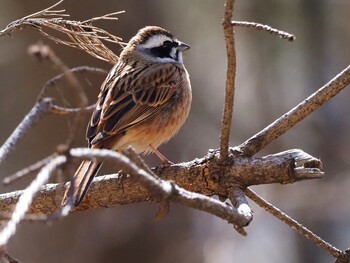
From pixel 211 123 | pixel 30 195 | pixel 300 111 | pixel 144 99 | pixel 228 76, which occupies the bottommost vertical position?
pixel 211 123

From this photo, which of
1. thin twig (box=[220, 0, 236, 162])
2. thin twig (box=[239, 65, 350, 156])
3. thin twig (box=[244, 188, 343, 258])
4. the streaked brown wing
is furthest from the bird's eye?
thin twig (box=[244, 188, 343, 258])

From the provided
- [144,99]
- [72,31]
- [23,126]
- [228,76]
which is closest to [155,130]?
[144,99]

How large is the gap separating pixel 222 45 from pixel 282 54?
869 mm

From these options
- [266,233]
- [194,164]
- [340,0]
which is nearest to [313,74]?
[340,0]

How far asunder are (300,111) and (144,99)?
1754 mm

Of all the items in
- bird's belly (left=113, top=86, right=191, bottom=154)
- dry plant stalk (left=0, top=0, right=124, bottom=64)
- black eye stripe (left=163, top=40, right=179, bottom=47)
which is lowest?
bird's belly (left=113, top=86, right=191, bottom=154)

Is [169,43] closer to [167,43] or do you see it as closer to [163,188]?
[167,43]

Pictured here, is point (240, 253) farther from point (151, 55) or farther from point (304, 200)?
point (151, 55)

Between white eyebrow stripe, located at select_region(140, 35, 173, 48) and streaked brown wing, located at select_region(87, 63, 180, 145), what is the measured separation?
0.24 meters

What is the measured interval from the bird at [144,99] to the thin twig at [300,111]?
0.97 m

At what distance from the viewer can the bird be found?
15.4 ft

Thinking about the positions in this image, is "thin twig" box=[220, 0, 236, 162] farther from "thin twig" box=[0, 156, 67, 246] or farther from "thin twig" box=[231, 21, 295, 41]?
"thin twig" box=[0, 156, 67, 246]

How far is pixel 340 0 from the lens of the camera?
10344mm

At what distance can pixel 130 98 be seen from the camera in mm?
4969
